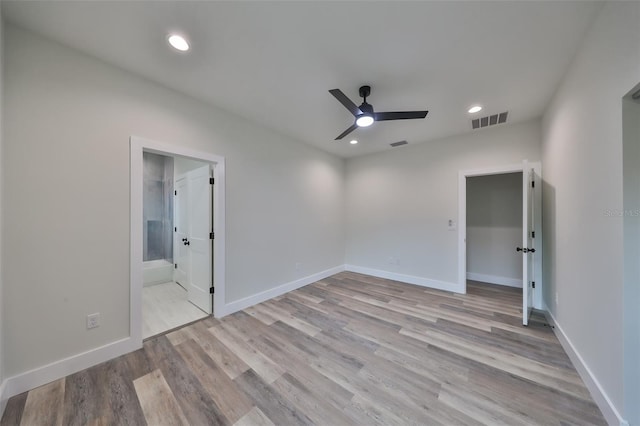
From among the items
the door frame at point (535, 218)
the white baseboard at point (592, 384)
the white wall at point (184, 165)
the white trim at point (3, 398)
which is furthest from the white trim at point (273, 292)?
the white baseboard at point (592, 384)

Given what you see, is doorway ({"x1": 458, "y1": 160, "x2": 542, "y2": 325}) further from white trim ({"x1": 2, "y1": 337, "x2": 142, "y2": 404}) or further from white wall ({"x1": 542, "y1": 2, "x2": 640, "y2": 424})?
white trim ({"x1": 2, "y1": 337, "x2": 142, "y2": 404})

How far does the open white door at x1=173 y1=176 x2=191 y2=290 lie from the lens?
3840 mm

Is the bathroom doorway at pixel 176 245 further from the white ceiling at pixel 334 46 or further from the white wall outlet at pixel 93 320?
the white ceiling at pixel 334 46

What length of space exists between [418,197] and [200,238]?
3862 millimetres

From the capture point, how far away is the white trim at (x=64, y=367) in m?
1.63

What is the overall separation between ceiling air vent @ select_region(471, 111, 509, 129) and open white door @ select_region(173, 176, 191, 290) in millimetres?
4716

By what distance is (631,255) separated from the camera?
4.20ft

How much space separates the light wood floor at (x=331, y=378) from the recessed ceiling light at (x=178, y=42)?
276 cm

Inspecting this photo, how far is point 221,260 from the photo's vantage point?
290cm

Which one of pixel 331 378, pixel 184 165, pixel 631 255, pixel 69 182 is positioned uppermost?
pixel 184 165

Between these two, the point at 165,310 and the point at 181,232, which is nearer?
the point at 165,310

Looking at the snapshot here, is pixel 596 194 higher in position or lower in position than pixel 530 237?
higher

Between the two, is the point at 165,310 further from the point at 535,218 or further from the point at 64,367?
the point at 535,218

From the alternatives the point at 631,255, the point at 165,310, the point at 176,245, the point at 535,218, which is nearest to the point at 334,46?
the point at 631,255
